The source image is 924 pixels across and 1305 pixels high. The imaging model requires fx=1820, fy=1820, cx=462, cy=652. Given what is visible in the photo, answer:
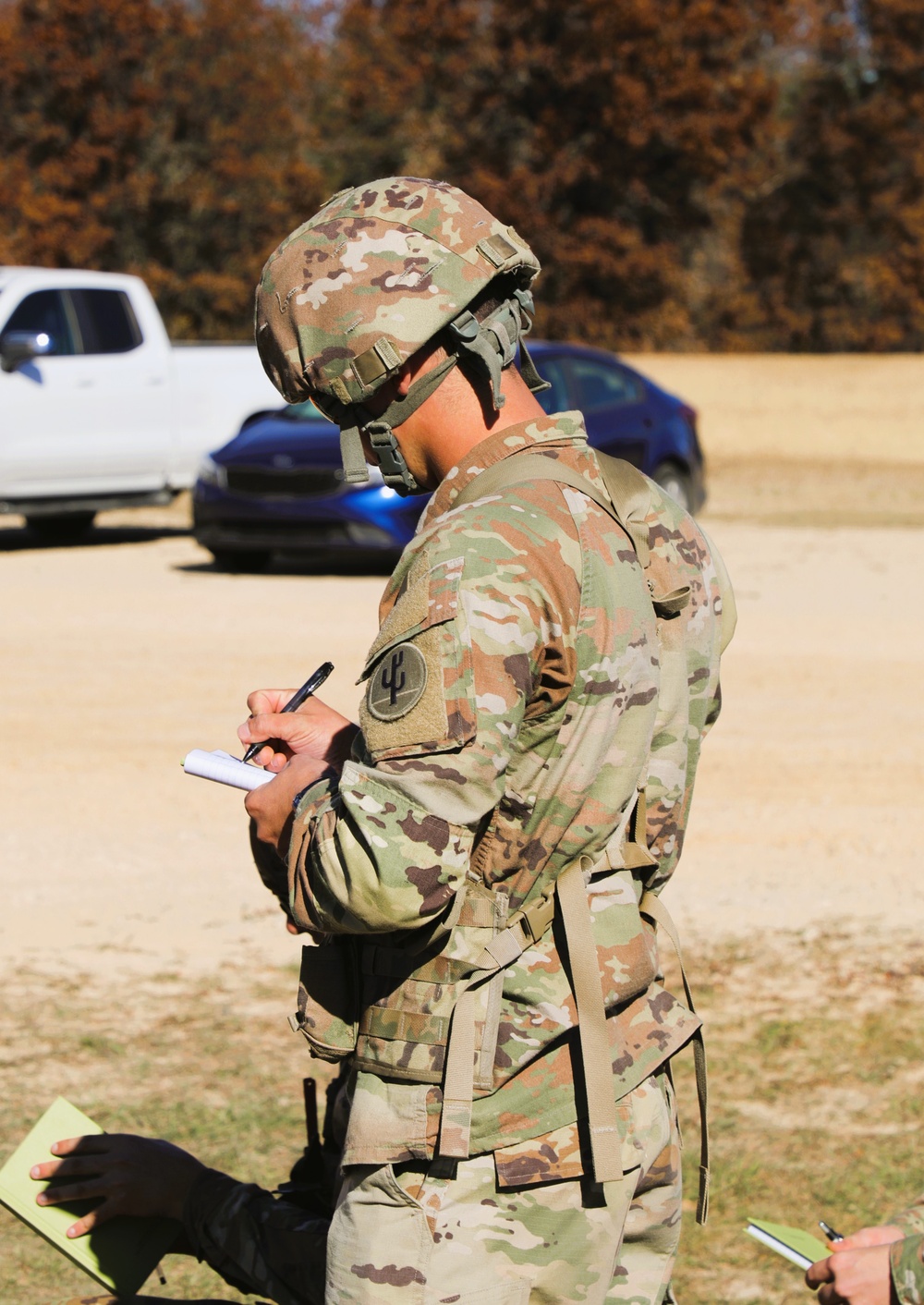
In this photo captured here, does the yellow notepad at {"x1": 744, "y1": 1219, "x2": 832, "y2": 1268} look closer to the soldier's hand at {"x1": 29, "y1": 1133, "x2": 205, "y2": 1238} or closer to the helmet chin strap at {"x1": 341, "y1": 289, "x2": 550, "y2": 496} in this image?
the soldier's hand at {"x1": 29, "y1": 1133, "x2": 205, "y2": 1238}

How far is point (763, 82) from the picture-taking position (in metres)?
35.6

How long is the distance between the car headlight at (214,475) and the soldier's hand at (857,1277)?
11.0 meters

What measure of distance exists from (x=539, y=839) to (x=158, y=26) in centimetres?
3609

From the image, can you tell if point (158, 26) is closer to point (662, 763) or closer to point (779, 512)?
point (779, 512)

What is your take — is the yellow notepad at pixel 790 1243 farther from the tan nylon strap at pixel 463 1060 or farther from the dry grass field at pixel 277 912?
the dry grass field at pixel 277 912

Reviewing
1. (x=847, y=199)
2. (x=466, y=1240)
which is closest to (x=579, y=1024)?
(x=466, y=1240)

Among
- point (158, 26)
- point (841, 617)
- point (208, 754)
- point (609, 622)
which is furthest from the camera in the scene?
point (158, 26)

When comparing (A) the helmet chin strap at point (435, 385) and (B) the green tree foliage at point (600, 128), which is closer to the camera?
(A) the helmet chin strap at point (435, 385)

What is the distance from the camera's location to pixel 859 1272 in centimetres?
252

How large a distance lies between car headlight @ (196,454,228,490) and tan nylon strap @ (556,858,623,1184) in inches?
444

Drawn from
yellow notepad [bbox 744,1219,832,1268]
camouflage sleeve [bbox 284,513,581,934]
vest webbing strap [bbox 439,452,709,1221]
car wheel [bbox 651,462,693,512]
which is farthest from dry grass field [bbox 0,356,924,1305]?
car wheel [bbox 651,462,693,512]

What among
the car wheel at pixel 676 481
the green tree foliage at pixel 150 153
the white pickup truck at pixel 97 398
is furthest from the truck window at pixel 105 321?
the green tree foliage at pixel 150 153

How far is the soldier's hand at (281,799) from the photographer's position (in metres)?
2.15

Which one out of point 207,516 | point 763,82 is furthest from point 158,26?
point 207,516
